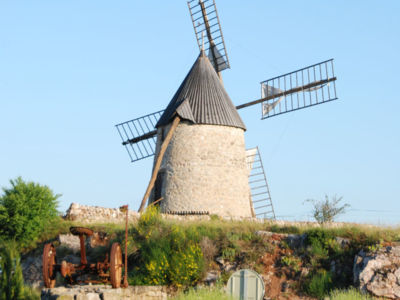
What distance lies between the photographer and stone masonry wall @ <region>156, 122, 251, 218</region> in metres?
20.2

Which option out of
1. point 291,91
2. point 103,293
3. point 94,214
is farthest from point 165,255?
point 291,91

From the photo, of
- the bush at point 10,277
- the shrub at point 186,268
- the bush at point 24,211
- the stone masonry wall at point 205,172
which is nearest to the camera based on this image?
the bush at point 10,277

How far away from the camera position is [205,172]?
20.4 m

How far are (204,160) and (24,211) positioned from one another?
22.6 feet

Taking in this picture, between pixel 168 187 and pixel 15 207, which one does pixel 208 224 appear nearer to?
pixel 168 187

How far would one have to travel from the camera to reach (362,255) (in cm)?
1331

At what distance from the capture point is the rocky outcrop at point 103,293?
11.0 meters

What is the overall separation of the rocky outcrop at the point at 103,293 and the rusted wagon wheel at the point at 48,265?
234 millimetres

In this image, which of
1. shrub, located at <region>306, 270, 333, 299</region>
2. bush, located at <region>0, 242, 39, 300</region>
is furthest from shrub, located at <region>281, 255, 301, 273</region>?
bush, located at <region>0, 242, 39, 300</region>

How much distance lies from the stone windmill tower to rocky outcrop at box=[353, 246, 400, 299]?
7.76 metres

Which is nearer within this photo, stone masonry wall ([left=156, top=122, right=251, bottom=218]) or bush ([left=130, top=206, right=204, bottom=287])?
bush ([left=130, top=206, right=204, bottom=287])

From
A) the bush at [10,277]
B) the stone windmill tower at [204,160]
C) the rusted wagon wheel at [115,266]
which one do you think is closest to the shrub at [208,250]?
the rusted wagon wheel at [115,266]

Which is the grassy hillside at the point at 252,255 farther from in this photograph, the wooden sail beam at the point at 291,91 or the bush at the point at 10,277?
the wooden sail beam at the point at 291,91

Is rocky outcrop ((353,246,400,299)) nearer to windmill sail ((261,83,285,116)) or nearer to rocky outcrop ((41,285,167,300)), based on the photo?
rocky outcrop ((41,285,167,300))
